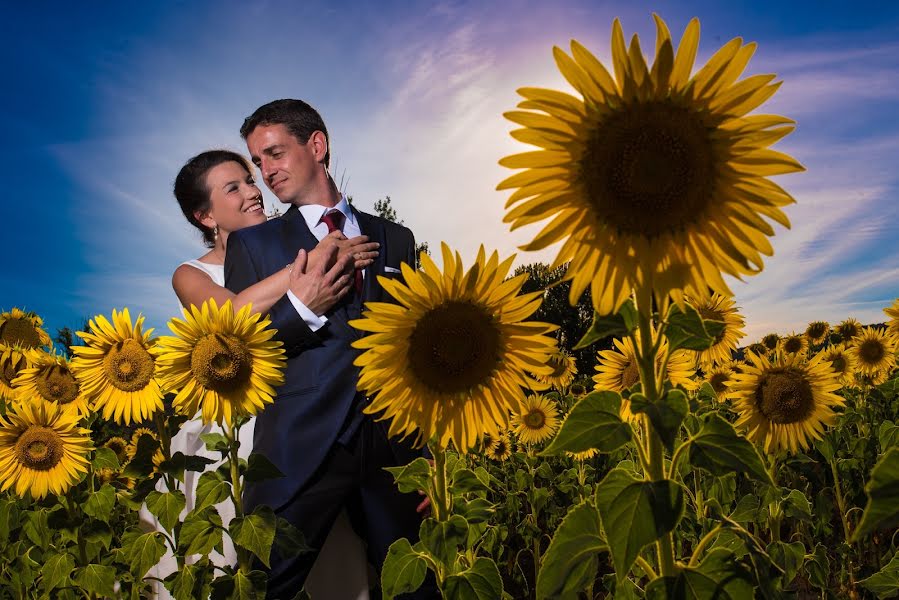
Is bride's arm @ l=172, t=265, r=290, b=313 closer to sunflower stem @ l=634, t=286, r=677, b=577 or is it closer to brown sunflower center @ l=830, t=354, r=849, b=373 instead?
sunflower stem @ l=634, t=286, r=677, b=577

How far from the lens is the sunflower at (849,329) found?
7726mm

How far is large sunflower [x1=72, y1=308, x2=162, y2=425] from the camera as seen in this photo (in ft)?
10.3

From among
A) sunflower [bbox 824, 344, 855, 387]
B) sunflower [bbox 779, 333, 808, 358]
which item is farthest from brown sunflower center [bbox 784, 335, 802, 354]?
sunflower [bbox 824, 344, 855, 387]

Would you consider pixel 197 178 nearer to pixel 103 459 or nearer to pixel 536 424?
pixel 103 459

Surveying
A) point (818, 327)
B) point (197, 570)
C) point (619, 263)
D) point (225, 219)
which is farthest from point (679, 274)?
point (818, 327)

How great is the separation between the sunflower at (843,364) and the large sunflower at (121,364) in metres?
6.41

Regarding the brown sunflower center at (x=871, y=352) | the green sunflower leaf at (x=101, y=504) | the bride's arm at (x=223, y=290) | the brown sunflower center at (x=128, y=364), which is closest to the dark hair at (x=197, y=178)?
the bride's arm at (x=223, y=290)

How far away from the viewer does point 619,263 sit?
52.8 inches

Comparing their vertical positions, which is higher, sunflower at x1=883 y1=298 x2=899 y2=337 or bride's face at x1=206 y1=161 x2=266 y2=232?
bride's face at x1=206 y1=161 x2=266 y2=232

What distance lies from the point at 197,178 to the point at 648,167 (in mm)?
4077

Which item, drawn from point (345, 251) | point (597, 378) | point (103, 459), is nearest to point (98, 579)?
point (103, 459)

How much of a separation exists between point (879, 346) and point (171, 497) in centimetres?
729

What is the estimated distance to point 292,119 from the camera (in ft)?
11.9

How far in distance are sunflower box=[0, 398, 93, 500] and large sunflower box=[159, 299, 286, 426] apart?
1.34 meters
